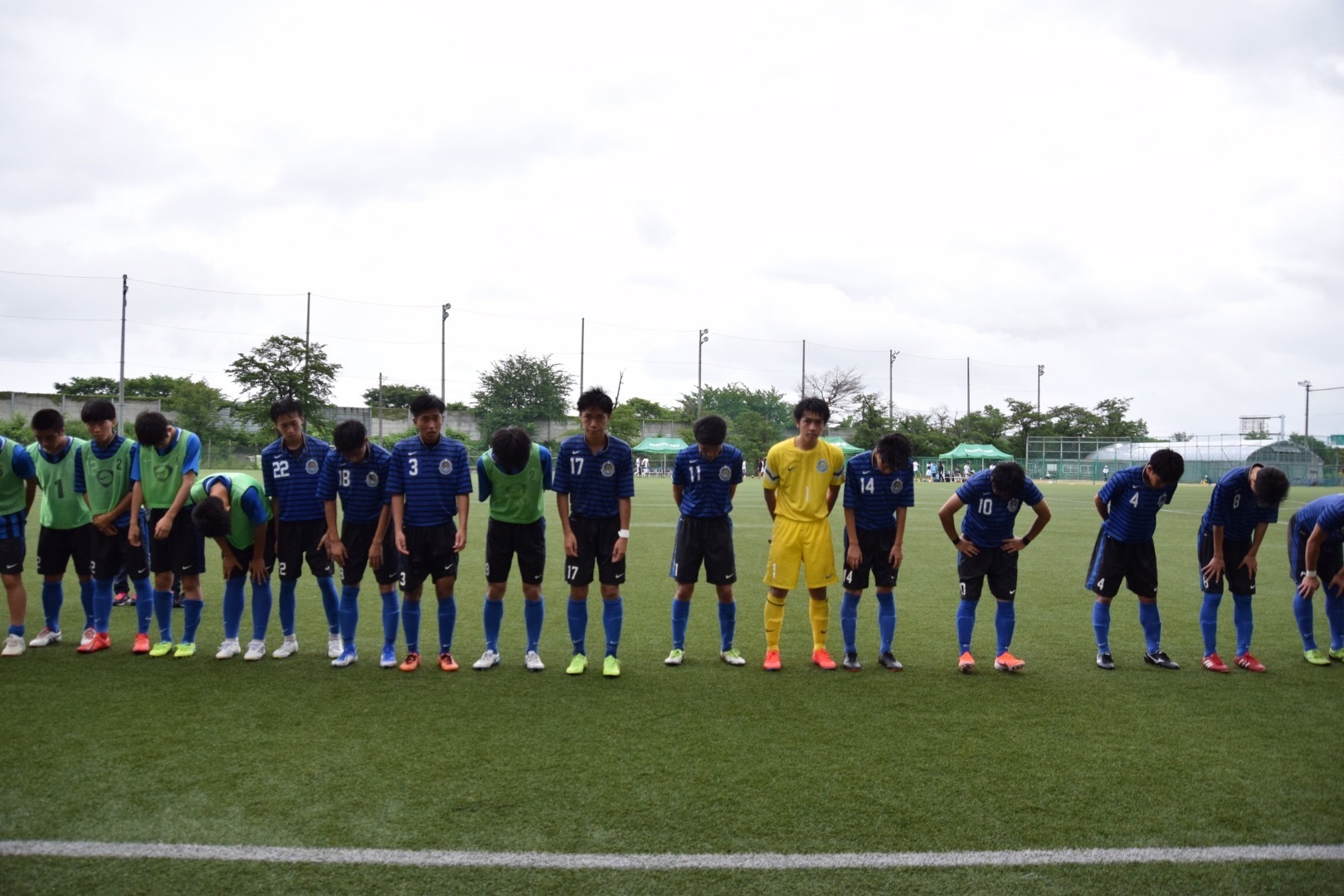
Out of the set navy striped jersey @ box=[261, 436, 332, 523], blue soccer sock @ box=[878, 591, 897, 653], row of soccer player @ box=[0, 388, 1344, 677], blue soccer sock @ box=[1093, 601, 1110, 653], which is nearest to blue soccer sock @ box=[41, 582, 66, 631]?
row of soccer player @ box=[0, 388, 1344, 677]

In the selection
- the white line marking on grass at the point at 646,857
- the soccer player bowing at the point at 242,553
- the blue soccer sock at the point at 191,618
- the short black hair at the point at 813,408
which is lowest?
the white line marking on grass at the point at 646,857

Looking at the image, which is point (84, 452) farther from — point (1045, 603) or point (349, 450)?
point (1045, 603)

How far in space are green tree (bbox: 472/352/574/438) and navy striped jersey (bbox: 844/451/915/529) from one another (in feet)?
192

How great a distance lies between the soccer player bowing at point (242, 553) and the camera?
645 centimetres

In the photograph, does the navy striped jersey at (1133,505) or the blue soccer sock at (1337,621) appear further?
the blue soccer sock at (1337,621)

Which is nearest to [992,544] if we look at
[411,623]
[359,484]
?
[411,623]

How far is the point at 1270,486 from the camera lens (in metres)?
6.28

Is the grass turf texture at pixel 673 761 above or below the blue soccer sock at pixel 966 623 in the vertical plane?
below

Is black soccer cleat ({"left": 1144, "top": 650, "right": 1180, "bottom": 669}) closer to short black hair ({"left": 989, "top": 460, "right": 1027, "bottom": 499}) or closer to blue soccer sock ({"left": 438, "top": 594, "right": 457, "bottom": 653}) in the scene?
short black hair ({"left": 989, "top": 460, "right": 1027, "bottom": 499})

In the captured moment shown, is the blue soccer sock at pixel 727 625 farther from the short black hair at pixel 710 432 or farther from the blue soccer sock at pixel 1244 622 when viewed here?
the blue soccer sock at pixel 1244 622

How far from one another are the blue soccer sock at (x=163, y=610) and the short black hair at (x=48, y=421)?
140 centimetres

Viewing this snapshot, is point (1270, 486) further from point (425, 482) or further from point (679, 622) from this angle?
point (425, 482)

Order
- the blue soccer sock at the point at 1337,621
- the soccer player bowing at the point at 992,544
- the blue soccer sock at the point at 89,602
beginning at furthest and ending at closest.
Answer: the blue soccer sock at the point at 1337,621, the blue soccer sock at the point at 89,602, the soccer player bowing at the point at 992,544

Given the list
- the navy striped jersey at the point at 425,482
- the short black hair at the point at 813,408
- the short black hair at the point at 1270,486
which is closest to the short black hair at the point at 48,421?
the navy striped jersey at the point at 425,482
